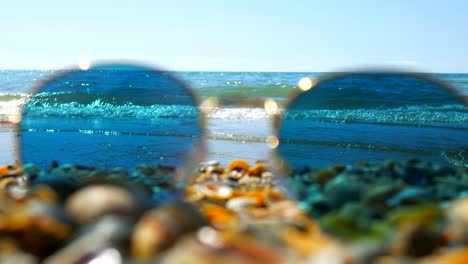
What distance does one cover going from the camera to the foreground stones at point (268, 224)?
0.99 metres

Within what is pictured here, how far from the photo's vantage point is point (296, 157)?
192 centimetres

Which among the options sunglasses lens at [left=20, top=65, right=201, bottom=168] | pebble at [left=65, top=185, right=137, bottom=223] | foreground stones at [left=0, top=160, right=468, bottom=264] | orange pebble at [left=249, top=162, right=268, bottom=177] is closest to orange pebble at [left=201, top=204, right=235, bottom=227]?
foreground stones at [left=0, top=160, right=468, bottom=264]

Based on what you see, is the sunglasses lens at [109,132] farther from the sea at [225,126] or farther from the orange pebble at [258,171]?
the orange pebble at [258,171]

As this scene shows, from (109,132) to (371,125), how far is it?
308 cm

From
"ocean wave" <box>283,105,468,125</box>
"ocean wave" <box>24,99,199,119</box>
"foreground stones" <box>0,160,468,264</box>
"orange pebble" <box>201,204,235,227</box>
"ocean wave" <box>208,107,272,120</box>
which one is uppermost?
"foreground stones" <box>0,160,468,264</box>

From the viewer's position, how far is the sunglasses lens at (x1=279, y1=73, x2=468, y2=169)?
212 centimetres

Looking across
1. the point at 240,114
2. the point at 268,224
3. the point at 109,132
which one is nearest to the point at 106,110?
the point at 109,132

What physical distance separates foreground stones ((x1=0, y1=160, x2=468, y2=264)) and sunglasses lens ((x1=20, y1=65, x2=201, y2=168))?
84 centimetres

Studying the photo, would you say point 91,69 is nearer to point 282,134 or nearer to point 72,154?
point 72,154

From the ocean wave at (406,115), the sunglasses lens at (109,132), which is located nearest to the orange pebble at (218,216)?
the sunglasses lens at (109,132)

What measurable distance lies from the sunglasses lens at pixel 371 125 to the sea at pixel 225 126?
0.04 feet

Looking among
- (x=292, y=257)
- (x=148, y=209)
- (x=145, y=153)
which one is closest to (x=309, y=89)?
(x=148, y=209)

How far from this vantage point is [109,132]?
418 cm

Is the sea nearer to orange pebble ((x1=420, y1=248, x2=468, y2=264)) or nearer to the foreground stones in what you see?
the foreground stones
